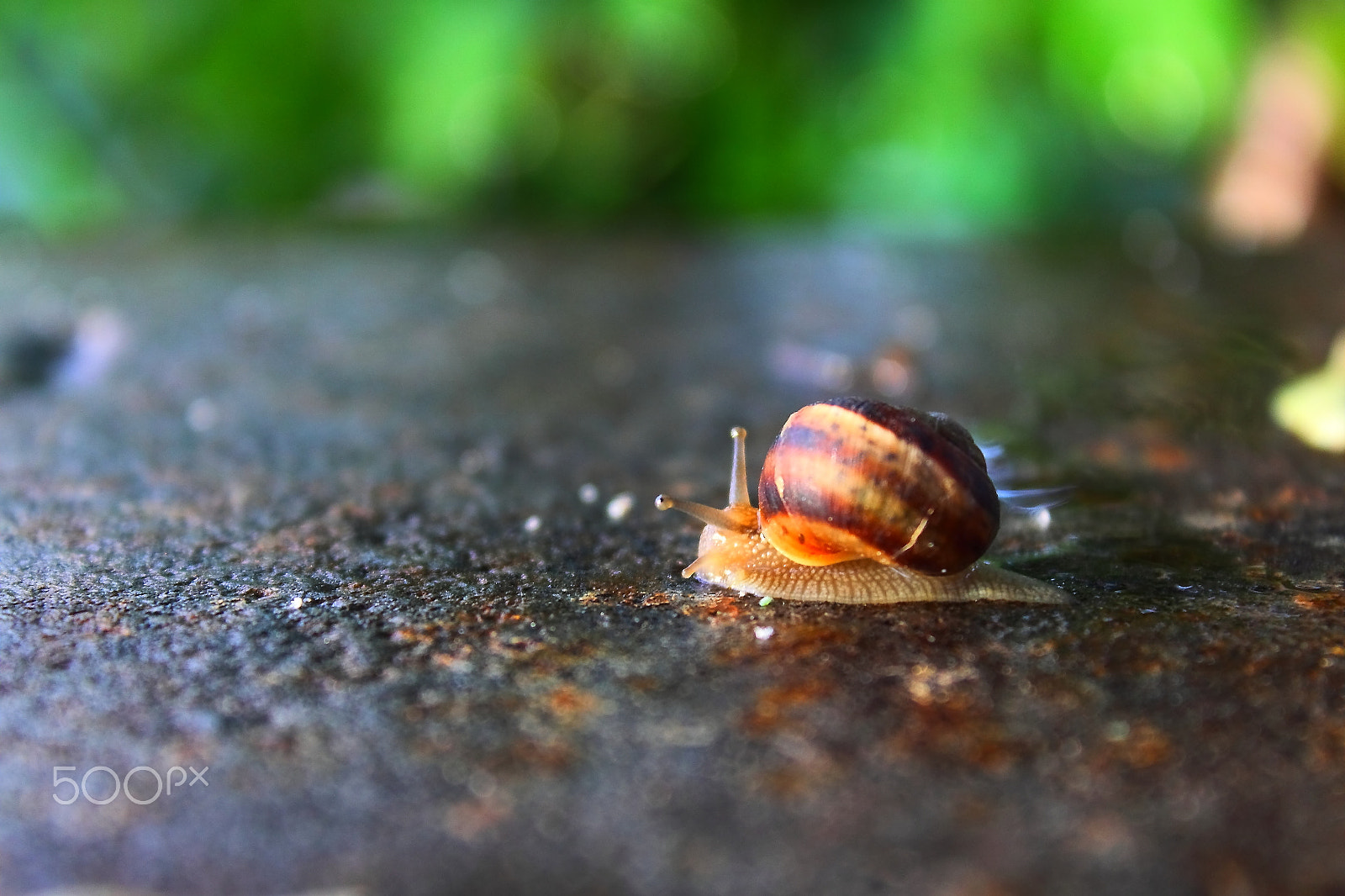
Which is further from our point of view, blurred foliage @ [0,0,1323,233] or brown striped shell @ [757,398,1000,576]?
blurred foliage @ [0,0,1323,233]

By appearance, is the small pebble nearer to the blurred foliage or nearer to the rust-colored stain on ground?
the rust-colored stain on ground

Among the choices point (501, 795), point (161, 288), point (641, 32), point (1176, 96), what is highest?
point (641, 32)

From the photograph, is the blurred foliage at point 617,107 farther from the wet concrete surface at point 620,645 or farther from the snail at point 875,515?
the snail at point 875,515

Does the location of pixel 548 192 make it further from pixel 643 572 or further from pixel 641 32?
pixel 643 572

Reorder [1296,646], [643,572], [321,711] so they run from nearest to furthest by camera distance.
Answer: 1. [321,711]
2. [1296,646]
3. [643,572]

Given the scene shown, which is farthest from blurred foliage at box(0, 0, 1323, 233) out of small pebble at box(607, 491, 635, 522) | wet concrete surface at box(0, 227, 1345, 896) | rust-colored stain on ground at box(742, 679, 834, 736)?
rust-colored stain on ground at box(742, 679, 834, 736)

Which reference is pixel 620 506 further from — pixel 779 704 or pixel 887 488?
pixel 779 704

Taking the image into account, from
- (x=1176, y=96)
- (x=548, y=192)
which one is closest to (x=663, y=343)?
(x=548, y=192)
